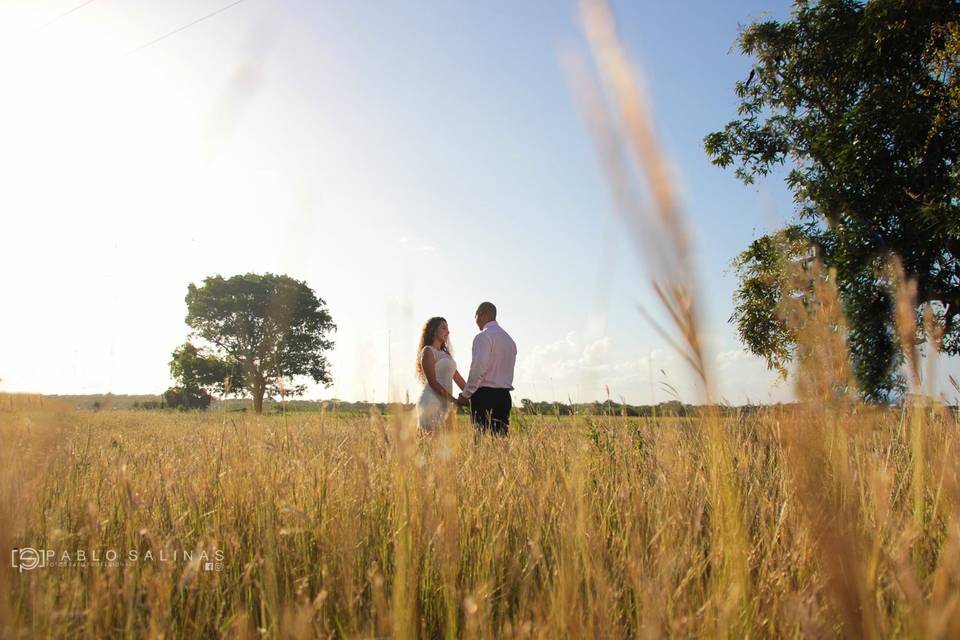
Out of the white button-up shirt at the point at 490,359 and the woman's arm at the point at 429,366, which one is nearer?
the woman's arm at the point at 429,366

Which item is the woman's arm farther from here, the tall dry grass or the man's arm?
the tall dry grass

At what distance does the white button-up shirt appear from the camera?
8.55m

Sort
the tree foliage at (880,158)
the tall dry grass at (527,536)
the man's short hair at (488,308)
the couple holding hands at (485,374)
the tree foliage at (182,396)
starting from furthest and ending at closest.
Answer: the tree foliage at (182,396) → the tree foliage at (880,158) → the man's short hair at (488,308) → the couple holding hands at (485,374) → the tall dry grass at (527,536)

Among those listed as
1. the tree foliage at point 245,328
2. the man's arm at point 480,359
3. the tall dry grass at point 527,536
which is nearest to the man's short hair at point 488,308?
the man's arm at point 480,359

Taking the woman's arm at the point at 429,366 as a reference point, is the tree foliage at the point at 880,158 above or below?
above

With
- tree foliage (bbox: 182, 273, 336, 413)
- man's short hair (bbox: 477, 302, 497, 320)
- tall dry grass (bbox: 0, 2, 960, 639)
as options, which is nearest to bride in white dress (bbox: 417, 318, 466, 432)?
man's short hair (bbox: 477, 302, 497, 320)

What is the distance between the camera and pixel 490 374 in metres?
8.62

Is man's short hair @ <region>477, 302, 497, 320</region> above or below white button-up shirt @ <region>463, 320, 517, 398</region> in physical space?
above

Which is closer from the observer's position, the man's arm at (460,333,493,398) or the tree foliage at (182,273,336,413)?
the man's arm at (460,333,493,398)

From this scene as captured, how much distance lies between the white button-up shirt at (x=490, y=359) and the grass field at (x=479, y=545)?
190 inches

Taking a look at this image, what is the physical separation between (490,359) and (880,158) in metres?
12.0

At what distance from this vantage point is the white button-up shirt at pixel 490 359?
8555 millimetres

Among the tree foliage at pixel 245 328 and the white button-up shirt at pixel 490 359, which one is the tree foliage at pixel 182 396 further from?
the white button-up shirt at pixel 490 359

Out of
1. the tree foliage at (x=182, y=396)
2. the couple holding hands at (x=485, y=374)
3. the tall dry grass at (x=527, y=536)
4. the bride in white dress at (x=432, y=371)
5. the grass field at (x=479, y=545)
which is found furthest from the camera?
the tree foliage at (x=182, y=396)
